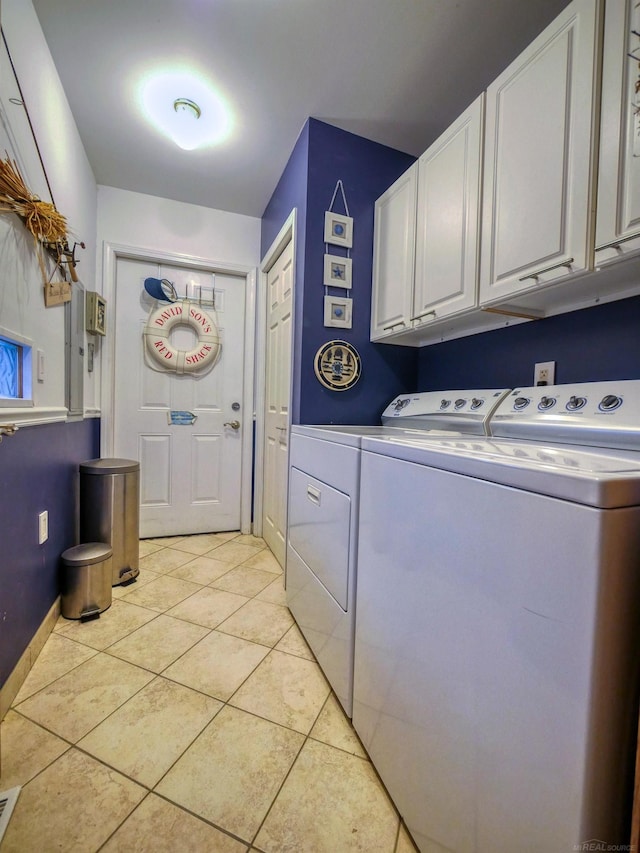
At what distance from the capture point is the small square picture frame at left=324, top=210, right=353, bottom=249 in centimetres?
180

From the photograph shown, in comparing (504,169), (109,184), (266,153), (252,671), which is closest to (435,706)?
(252,671)

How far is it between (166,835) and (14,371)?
1397 mm

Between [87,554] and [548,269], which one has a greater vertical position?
[548,269]

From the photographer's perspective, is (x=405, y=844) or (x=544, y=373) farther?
(x=544, y=373)

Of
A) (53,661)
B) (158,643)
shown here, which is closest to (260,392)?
(158,643)

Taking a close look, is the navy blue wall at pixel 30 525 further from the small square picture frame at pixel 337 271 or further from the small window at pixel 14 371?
the small square picture frame at pixel 337 271

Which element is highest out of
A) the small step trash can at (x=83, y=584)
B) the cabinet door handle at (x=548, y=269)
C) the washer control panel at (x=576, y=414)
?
the cabinet door handle at (x=548, y=269)

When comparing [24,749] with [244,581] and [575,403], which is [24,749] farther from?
A: [575,403]

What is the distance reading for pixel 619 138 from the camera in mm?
867

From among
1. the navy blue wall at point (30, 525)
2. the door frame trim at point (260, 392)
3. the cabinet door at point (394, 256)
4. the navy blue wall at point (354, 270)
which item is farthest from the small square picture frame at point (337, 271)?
the navy blue wall at point (30, 525)

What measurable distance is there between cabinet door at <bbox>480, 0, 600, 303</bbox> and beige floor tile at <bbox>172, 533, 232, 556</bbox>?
2.28m

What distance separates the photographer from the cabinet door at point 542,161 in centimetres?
94

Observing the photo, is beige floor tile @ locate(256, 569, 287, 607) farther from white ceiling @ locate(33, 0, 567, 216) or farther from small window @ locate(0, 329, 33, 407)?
white ceiling @ locate(33, 0, 567, 216)

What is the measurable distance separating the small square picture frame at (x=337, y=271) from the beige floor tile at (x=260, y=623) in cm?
167
